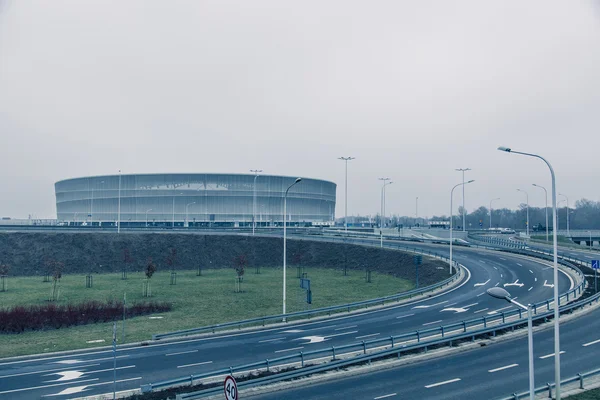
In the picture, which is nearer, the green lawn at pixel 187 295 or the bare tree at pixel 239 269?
the green lawn at pixel 187 295

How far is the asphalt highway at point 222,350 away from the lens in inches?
798

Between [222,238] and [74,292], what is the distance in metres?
40.4

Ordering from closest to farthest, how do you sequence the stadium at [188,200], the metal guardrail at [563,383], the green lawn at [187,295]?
the metal guardrail at [563,383] < the green lawn at [187,295] < the stadium at [188,200]

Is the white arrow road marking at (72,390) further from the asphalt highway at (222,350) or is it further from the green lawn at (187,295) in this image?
the green lawn at (187,295)

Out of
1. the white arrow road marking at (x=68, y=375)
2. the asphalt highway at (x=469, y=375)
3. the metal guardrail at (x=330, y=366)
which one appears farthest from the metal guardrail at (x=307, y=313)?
the asphalt highway at (x=469, y=375)

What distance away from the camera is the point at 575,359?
21.6 m

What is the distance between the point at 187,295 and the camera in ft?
157

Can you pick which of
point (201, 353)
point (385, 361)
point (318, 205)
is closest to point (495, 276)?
point (385, 361)

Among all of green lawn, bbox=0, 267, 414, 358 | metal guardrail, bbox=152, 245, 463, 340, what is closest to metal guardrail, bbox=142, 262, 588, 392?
metal guardrail, bbox=152, 245, 463, 340

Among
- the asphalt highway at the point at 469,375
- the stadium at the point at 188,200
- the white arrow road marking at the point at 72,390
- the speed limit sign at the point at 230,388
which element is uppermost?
the stadium at the point at 188,200

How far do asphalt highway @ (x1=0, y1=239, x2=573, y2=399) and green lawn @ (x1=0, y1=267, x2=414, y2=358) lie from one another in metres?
4.08

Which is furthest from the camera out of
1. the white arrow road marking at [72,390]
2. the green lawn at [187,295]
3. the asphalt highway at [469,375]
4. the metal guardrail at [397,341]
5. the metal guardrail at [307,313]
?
the green lawn at [187,295]

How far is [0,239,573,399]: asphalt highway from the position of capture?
20281 mm

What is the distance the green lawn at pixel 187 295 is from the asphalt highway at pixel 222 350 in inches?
161
